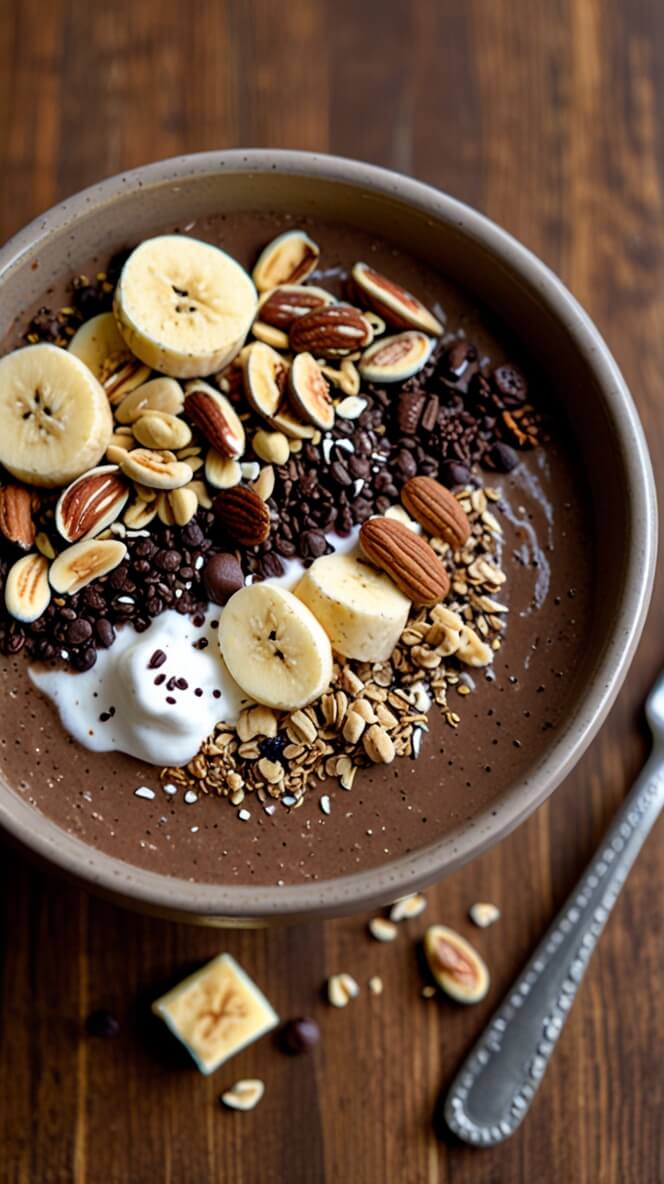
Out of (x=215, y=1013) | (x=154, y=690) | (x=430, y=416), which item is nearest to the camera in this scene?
(x=154, y=690)

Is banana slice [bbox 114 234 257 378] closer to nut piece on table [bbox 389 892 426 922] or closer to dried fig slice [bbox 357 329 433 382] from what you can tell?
dried fig slice [bbox 357 329 433 382]

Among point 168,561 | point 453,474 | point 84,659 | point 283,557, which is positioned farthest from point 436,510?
point 84,659

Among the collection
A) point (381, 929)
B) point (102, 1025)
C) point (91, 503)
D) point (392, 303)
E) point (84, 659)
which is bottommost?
point (102, 1025)

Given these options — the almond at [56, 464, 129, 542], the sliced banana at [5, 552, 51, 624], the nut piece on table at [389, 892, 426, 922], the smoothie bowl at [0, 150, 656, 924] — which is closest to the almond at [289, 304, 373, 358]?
the smoothie bowl at [0, 150, 656, 924]

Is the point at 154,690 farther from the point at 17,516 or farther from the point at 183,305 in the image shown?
the point at 183,305

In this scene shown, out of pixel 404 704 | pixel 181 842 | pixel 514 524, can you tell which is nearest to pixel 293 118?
pixel 514 524

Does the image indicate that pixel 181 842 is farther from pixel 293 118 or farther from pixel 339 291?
pixel 293 118

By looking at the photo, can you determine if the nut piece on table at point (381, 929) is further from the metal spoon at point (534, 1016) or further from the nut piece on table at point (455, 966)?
the metal spoon at point (534, 1016)
